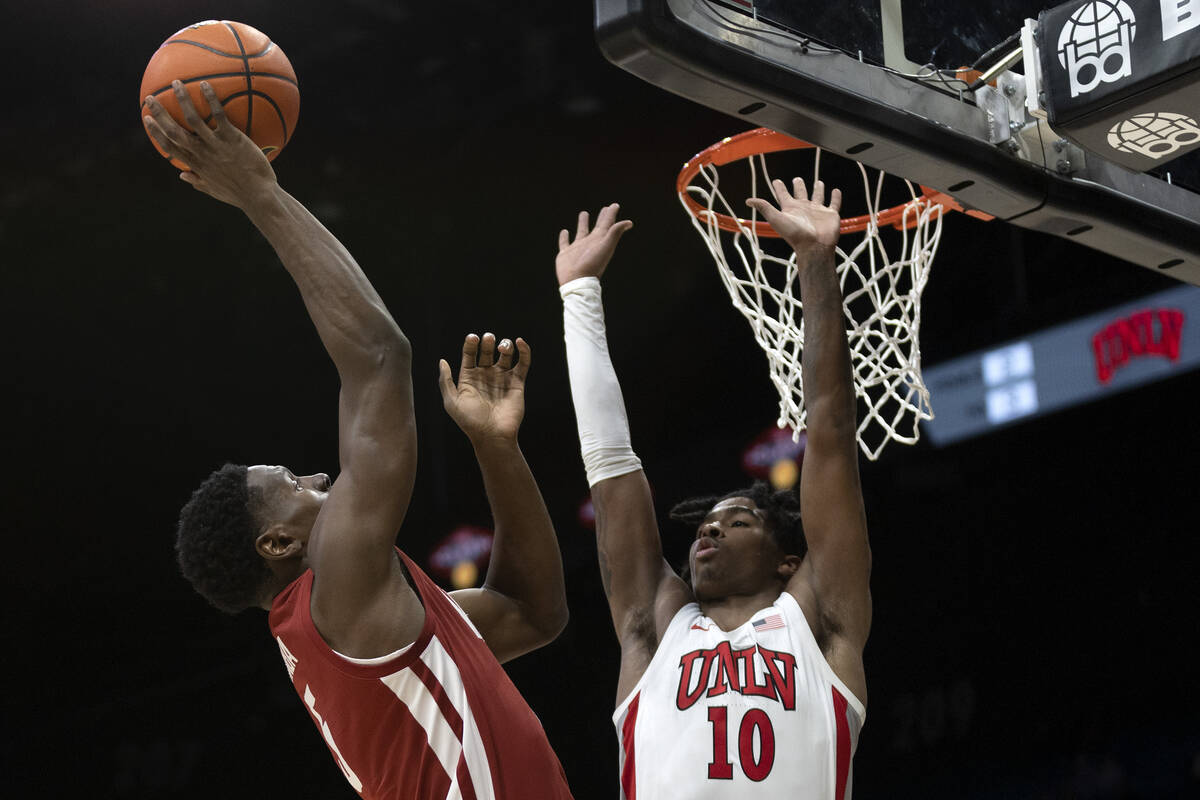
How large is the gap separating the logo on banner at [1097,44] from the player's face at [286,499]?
5.92ft

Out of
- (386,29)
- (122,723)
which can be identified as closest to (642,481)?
(386,29)

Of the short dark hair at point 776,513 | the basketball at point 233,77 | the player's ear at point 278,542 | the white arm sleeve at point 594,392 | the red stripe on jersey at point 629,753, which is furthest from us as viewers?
the short dark hair at point 776,513

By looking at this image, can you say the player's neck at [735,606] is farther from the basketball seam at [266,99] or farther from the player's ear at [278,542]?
the basketball seam at [266,99]

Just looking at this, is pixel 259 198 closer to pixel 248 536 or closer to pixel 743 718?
pixel 248 536

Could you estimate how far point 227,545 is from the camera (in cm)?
284

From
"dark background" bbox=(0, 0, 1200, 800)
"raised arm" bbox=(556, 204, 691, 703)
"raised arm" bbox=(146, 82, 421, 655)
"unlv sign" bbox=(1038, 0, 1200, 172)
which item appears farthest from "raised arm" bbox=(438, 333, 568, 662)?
"dark background" bbox=(0, 0, 1200, 800)

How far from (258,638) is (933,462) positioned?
431 cm

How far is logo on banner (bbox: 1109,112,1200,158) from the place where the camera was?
9.84 feet

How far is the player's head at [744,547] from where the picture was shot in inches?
129

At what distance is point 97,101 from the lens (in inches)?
305

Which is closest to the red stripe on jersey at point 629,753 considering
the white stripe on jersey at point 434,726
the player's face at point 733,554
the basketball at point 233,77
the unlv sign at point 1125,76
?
the player's face at point 733,554

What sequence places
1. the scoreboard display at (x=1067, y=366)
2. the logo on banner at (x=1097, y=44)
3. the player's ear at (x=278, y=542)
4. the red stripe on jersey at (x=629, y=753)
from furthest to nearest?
the scoreboard display at (x=1067, y=366)
the red stripe on jersey at (x=629, y=753)
the logo on banner at (x=1097, y=44)
the player's ear at (x=278, y=542)

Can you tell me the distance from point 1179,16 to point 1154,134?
0.97ft

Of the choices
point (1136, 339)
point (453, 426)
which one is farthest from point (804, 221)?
point (453, 426)
